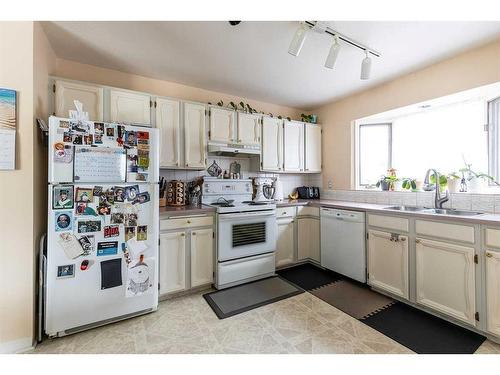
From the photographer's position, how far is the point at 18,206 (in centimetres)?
155

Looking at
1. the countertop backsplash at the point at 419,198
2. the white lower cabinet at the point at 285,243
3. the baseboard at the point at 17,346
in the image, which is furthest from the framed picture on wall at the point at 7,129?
the countertop backsplash at the point at 419,198

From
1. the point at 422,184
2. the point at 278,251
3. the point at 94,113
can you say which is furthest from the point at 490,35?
the point at 94,113

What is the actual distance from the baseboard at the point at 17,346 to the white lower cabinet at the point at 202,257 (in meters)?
1.20

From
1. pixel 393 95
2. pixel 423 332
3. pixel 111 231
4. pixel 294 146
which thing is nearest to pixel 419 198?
pixel 393 95

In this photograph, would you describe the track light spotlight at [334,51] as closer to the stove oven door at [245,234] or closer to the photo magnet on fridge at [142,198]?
the stove oven door at [245,234]

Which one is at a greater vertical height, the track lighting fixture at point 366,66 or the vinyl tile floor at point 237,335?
the track lighting fixture at point 366,66

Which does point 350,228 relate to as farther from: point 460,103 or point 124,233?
point 124,233

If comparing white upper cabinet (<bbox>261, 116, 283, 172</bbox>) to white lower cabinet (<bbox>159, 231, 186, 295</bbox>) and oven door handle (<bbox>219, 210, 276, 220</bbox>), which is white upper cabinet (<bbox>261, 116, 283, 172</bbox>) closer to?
oven door handle (<bbox>219, 210, 276, 220</bbox>)

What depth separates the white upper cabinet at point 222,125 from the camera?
2750 millimetres

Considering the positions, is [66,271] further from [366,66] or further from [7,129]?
[366,66]

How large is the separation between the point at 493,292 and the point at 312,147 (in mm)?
2547

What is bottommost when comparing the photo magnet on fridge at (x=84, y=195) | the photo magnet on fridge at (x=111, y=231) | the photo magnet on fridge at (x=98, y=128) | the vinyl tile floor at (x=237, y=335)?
the vinyl tile floor at (x=237, y=335)

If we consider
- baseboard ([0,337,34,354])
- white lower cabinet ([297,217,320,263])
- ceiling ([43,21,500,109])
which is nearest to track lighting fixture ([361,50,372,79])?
ceiling ([43,21,500,109])

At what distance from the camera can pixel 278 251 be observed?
114 inches
